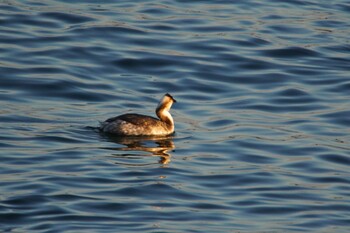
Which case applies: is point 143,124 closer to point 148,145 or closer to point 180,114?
point 148,145

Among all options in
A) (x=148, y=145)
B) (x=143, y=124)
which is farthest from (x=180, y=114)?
(x=148, y=145)

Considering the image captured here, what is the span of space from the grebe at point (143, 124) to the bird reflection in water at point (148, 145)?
0.11 meters

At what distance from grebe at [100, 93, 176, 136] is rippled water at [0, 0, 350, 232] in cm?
21

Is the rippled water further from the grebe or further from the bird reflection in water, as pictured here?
the grebe

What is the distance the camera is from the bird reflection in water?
1825cm

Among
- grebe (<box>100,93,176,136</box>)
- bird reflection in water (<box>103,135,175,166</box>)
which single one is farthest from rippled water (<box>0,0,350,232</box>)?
grebe (<box>100,93,176,136</box>)

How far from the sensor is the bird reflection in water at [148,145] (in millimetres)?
18250

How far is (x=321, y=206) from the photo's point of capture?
50.1ft

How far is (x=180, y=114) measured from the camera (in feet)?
69.4

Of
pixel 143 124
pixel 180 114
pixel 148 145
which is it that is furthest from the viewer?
pixel 180 114

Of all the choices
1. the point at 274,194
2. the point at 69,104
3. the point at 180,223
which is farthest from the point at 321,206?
the point at 69,104

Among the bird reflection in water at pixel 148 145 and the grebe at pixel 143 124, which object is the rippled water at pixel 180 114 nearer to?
the bird reflection in water at pixel 148 145

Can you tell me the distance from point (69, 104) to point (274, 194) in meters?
6.47

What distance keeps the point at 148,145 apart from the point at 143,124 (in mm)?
463
